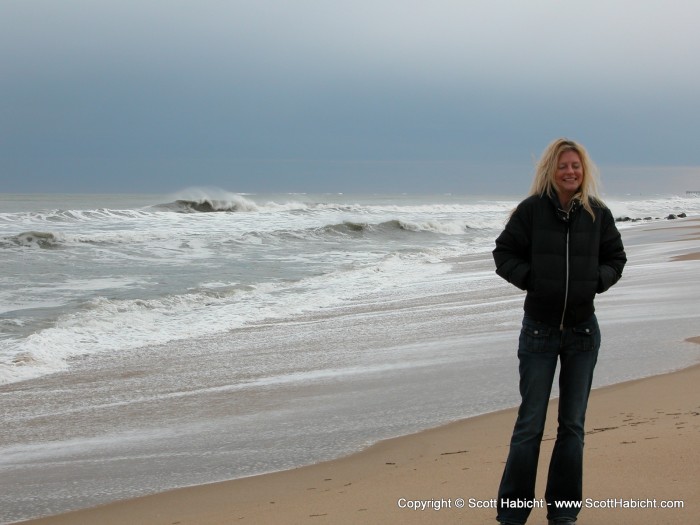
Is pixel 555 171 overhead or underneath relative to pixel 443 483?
overhead

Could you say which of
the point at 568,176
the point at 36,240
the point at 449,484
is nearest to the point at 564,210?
the point at 568,176

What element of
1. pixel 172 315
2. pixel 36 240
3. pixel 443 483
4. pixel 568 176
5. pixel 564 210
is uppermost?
pixel 568 176

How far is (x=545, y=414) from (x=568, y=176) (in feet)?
3.46

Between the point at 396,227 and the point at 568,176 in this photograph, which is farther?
the point at 396,227

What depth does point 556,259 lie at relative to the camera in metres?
3.47

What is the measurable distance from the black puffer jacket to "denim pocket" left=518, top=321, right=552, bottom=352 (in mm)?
35

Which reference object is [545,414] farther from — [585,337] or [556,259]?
[556,259]

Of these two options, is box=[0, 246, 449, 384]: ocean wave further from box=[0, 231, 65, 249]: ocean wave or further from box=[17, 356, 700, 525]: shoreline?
box=[0, 231, 65, 249]: ocean wave

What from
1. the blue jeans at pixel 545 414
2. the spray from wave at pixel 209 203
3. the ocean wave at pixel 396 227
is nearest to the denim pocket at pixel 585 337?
the blue jeans at pixel 545 414

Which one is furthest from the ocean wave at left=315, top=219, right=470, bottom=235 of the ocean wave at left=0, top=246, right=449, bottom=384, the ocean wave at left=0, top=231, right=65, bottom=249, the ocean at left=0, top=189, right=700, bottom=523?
the ocean wave at left=0, top=246, right=449, bottom=384

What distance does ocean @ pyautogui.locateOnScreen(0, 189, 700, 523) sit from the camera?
5.27 meters

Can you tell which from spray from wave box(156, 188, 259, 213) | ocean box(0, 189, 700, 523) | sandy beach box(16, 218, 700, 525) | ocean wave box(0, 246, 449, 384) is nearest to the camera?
sandy beach box(16, 218, 700, 525)

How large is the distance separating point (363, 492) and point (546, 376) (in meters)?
1.24

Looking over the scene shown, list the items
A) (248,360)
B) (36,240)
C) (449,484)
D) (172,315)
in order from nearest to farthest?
1. (449,484)
2. (248,360)
3. (172,315)
4. (36,240)
